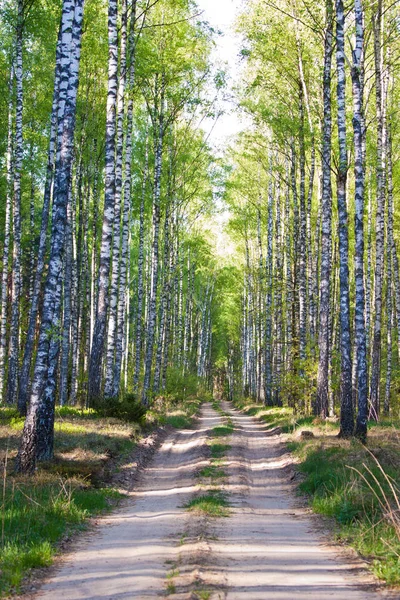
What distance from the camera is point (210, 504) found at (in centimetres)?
934

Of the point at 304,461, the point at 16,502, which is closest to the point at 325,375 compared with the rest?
the point at 304,461

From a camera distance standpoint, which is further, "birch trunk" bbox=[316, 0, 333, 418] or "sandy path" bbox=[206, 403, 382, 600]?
"birch trunk" bbox=[316, 0, 333, 418]

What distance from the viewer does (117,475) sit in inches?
465

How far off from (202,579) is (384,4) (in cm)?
2043

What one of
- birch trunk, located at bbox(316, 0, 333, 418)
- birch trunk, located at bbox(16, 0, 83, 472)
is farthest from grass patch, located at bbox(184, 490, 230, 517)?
birch trunk, located at bbox(316, 0, 333, 418)

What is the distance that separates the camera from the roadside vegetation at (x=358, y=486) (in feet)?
21.8

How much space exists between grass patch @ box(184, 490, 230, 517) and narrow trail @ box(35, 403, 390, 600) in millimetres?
164

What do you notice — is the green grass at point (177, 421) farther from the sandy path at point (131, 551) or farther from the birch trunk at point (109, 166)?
the sandy path at point (131, 551)

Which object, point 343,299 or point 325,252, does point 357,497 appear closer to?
point 343,299

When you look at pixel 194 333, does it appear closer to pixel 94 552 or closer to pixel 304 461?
pixel 304 461

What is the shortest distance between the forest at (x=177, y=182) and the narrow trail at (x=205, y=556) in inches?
16.9

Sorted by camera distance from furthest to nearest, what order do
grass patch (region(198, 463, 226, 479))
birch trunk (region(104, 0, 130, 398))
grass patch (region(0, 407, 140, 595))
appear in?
birch trunk (region(104, 0, 130, 398)) → grass patch (region(198, 463, 226, 479)) → grass patch (region(0, 407, 140, 595))

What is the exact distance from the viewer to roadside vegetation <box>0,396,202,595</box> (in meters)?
6.43

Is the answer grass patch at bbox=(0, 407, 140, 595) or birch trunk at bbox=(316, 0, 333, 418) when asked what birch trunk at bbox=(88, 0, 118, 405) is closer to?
grass patch at bbox=(0, 407, 140, 595)
